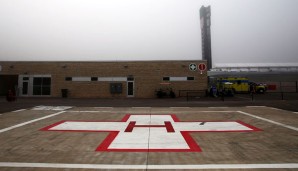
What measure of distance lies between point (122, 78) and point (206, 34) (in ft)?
188

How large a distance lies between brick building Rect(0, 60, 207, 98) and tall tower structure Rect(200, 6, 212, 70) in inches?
1823

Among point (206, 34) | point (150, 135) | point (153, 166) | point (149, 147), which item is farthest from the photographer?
point (206, 34)

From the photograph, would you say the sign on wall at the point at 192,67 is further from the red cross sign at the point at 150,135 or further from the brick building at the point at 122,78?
the red cross sign at the point at 150,135

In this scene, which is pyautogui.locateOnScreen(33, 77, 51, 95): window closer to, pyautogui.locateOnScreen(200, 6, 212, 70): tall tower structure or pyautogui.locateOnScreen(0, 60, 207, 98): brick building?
pyautogui.locateOnScreen(0, 60, 207, 98): brick building

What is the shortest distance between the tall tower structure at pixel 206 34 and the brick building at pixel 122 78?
46.3 m

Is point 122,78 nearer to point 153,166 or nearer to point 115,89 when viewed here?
point 115,89

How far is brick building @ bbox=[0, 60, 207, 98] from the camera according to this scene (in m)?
26.7

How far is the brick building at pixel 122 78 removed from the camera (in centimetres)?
2669

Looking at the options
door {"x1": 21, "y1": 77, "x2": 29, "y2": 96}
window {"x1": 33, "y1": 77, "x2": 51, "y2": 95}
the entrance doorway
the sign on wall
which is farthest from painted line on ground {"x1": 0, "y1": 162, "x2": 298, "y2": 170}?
the entrance doorway

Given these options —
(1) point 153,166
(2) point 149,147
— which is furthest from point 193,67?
(1) point 153,166

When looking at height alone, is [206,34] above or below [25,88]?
above

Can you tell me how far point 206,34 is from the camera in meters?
75.4

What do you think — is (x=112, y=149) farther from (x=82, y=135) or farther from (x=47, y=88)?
(x=47, y=88)

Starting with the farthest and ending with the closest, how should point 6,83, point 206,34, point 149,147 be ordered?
point 206,34 → point 6,83 → point 149,147
